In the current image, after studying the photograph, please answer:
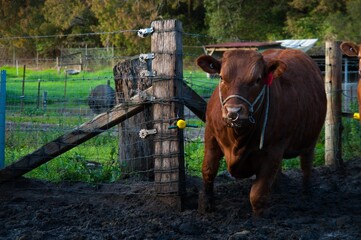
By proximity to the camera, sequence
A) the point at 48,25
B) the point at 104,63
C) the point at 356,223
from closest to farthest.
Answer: the point at 356,223
the point at 104,63
the point at 48,25

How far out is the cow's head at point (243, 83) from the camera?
6352 millimetres

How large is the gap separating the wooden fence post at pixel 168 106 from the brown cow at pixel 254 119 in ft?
1.16

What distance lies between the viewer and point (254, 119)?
22.1 ft

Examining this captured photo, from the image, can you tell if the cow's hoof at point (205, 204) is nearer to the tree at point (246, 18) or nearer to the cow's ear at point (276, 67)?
the cow's ear at point (276, 67)

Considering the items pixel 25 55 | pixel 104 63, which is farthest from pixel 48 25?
pixel 104 63

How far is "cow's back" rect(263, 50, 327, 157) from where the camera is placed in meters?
7.15

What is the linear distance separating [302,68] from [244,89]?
2.29m

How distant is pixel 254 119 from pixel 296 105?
A: 103 centimetres

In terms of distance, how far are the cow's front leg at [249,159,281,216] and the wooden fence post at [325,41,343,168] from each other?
3.87 meters

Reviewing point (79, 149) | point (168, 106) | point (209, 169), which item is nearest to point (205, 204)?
point (209, 169)

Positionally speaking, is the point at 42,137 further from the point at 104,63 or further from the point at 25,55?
the point at 25,55

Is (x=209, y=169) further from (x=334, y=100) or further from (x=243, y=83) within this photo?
(x=334, y=100)

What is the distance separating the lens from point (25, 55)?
5894 cm

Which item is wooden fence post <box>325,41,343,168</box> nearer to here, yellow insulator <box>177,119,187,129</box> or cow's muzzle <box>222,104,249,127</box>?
yellow insulator <box>177,119,187,129</box>
